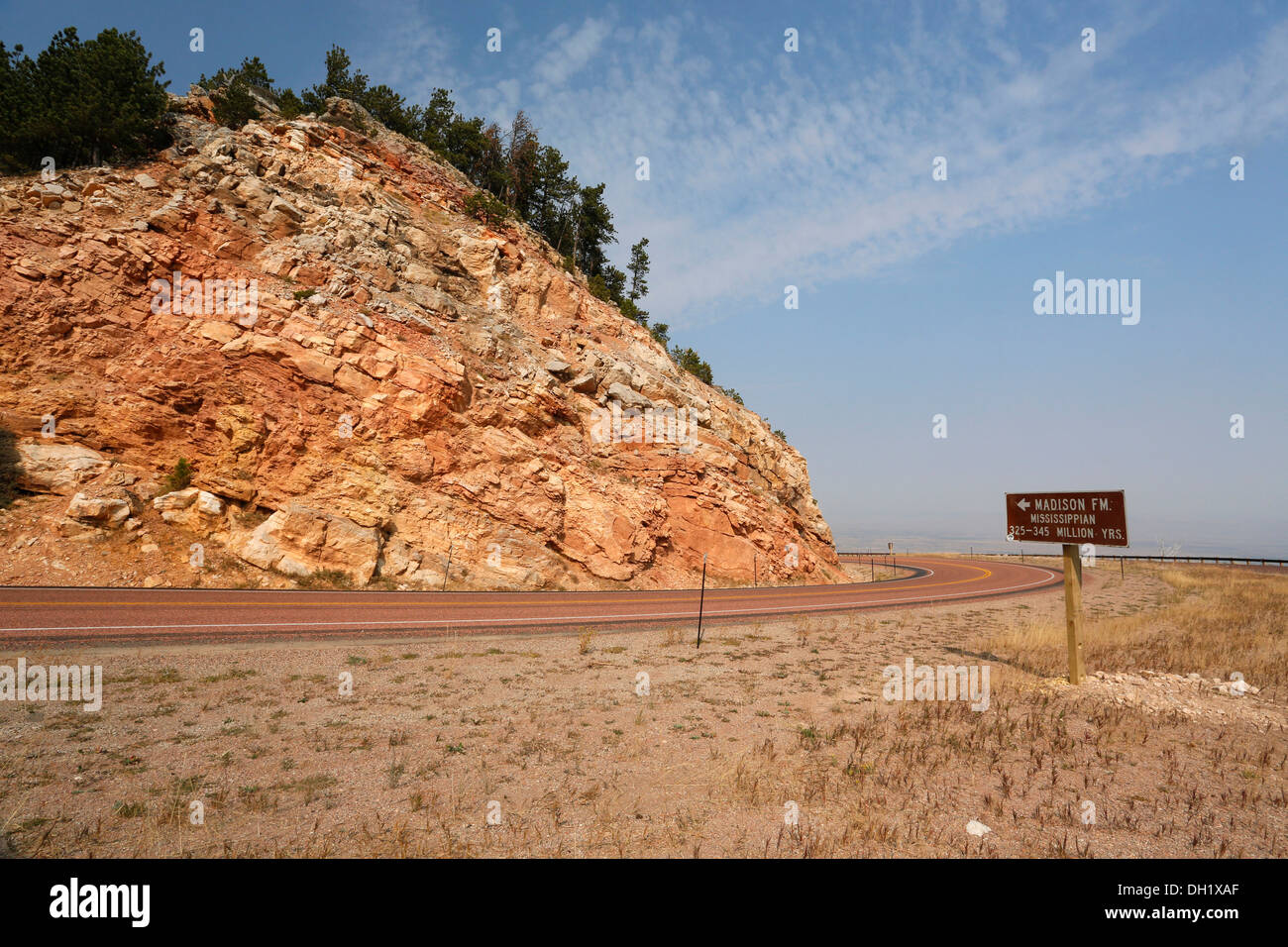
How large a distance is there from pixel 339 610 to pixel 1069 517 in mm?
19029

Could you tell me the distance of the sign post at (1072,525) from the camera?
453 inches

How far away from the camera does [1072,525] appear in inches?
480

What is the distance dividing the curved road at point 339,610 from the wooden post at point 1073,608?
9654 mm

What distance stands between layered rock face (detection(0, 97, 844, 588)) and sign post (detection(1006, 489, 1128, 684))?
17.7 meters

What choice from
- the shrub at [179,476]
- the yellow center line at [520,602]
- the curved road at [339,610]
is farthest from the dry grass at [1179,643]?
the shrub at [179,476]

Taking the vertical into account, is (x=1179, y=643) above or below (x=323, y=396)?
below

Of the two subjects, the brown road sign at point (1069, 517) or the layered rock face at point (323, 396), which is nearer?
the brown road sign at point (1069, 517)

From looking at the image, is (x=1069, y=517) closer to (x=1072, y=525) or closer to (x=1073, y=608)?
(x=1072, y=525)
